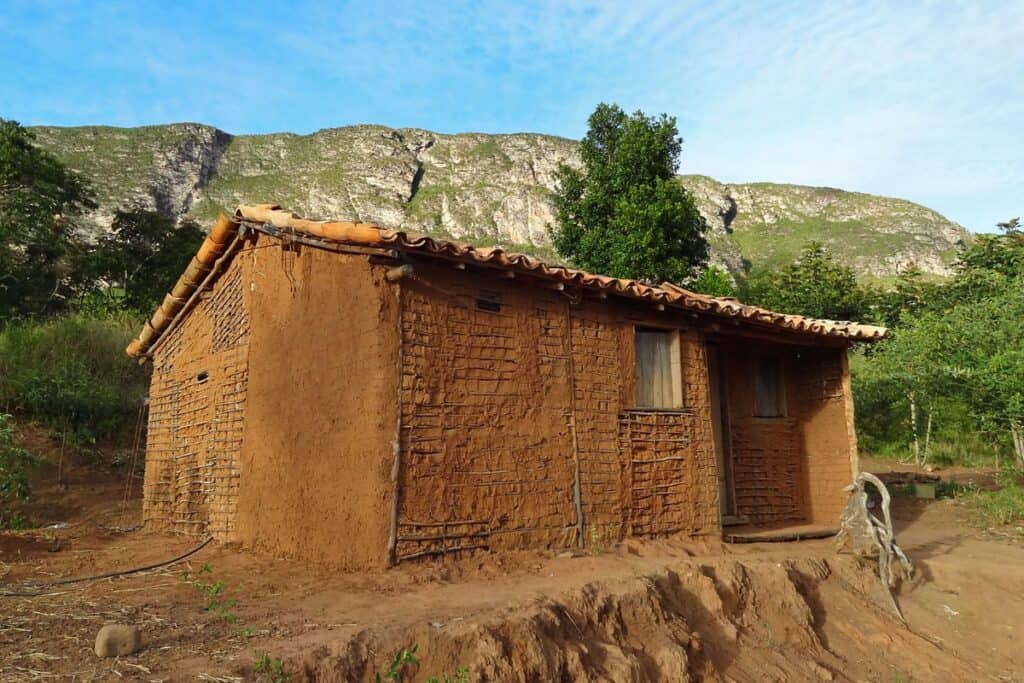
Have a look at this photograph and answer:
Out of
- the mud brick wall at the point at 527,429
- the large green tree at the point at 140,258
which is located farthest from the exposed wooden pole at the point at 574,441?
the large green tree at the point at 140,258

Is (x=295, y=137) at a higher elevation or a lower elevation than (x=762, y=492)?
higher

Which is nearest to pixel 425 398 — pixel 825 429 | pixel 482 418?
pixel 482 418

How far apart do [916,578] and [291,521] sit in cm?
670

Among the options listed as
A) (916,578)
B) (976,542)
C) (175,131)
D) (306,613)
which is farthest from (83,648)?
(175,131)

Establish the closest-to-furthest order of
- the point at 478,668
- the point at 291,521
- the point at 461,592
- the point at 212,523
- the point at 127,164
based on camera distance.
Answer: the point at 478,668 < the point at 461,592 < the point at 291,521 < the point at 212,523 < the point at 127,164

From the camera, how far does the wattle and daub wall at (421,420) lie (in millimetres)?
6012

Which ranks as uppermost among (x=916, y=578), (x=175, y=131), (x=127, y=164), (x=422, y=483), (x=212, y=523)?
(x=175, y=131)

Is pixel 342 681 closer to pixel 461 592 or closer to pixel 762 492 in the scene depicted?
pixel 461 592

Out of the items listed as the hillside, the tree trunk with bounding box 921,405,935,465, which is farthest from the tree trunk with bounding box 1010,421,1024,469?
the hillside

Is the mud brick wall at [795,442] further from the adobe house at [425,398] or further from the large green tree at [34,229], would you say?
the large green tree at [34,229]

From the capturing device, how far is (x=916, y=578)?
7.88 metres

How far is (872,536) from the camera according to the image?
298 inches

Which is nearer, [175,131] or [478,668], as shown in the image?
[478,668]

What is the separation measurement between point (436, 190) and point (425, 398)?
185 ft
